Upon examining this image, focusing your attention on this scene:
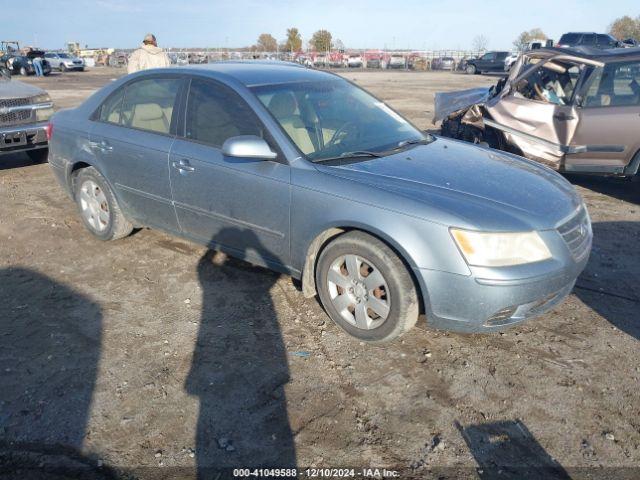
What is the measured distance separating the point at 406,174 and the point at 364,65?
5154cm

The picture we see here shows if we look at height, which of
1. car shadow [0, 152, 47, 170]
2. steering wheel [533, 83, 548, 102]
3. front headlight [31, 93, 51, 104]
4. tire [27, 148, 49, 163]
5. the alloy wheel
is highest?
steering wheel [533, 83, 548, 102]

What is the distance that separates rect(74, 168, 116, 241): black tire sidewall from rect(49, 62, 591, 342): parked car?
19mm

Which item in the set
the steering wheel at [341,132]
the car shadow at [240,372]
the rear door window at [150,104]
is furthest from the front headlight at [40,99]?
the steering wheel at [341,132]

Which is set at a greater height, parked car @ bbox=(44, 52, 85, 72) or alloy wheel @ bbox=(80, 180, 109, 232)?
parked car @ bbox=(44, 52, 85, 72)

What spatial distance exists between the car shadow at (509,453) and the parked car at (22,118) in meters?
7.39

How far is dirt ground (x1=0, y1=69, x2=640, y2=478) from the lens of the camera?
8.16 feet

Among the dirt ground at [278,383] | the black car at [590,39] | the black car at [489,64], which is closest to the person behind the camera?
the dirt ground at [278,383]

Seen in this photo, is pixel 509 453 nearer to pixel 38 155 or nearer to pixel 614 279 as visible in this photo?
pixel 614 279

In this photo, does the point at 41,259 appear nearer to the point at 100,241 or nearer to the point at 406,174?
the point at 100,241

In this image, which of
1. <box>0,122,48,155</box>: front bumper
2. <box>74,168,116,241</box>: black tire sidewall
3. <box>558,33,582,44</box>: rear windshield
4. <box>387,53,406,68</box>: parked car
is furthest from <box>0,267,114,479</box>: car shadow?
<box>387,53,406,68</box>: parked car

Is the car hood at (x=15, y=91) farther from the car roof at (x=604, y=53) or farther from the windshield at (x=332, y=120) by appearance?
the car roof at (x=604, y=53)

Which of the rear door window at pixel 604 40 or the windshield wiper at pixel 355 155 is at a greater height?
the rear door window at pixel 604 40

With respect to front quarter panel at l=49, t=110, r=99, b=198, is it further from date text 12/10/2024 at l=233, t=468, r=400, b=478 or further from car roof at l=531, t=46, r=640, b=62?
car roof at l=531, t=46, r=640, b=62

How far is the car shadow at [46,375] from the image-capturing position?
2.46 meters
